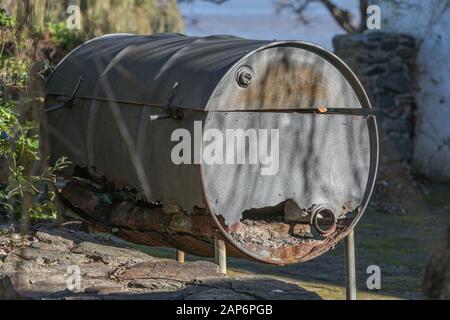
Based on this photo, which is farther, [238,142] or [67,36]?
[67,36]

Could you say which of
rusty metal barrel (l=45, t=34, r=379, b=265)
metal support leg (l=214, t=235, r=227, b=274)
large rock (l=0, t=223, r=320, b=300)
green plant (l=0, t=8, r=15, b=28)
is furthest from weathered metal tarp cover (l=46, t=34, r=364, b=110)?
large rock (l=0, t=223, r=320, b=300)

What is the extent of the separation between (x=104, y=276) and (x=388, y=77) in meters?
7.56

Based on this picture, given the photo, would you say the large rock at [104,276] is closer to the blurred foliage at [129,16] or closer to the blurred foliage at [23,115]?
the blurred foliage at [23,115]

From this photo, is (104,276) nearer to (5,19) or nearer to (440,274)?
(5,19)

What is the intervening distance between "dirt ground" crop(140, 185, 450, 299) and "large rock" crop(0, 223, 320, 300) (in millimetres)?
2112

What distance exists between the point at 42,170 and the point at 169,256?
1961mm

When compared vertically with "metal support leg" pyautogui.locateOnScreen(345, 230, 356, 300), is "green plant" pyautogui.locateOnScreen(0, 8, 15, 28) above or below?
above

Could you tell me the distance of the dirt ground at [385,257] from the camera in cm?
820

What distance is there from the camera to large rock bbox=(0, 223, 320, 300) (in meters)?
5.02

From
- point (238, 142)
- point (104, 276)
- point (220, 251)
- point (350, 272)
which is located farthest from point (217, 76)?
point (350, 272)

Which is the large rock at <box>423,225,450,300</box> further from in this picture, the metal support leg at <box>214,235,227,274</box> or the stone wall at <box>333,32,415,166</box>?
the stone wall at <box>333,32,415,166</box>

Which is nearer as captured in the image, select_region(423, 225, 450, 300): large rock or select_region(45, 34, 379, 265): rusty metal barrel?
select_region(423, 225, 450, 300): large rock

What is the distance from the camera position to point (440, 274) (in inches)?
129
